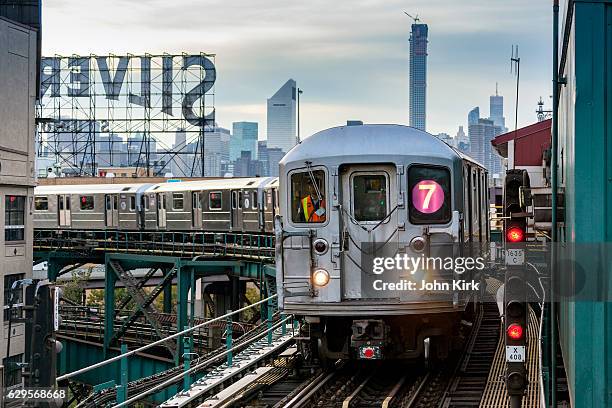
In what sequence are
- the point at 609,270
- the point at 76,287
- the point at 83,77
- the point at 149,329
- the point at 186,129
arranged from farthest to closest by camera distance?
the point at 83,77 < the point at 186,129 < the point at 76,287 < the point at 149,329 < the point at 609,270

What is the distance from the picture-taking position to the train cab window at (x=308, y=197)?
12.6 metres

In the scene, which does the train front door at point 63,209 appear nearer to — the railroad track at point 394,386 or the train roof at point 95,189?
the train roof at point 95,189

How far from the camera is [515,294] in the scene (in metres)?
8.45

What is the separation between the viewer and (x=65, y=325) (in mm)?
36344

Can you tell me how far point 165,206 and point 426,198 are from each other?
26.1m

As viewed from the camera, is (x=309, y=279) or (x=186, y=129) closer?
(x=309, y=279)

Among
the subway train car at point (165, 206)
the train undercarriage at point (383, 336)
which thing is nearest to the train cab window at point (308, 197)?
the train undercarriage at point (383, 336)

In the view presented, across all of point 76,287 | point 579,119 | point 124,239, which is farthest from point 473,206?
point 76,287

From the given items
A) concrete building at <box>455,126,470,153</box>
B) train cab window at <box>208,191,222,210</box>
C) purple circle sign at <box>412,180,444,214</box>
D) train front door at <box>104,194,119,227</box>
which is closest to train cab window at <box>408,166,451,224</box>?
purple circle sign at <box>412,180,444,214</box>

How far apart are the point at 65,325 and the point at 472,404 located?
2695cm

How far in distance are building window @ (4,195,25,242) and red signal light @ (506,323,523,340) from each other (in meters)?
19.6

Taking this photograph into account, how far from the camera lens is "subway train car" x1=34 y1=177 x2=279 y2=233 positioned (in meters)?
31.5

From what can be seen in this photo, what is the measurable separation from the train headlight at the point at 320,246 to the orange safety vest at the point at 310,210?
0.88ft

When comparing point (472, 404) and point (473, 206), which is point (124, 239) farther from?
point (472, 404)
